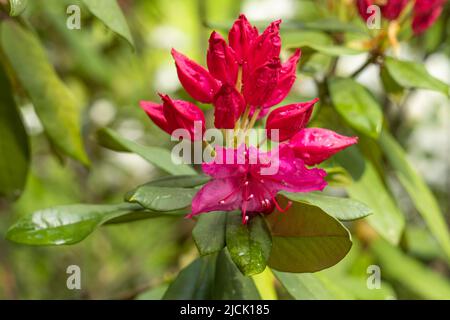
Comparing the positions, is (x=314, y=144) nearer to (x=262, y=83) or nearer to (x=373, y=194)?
(x=262, y=83)

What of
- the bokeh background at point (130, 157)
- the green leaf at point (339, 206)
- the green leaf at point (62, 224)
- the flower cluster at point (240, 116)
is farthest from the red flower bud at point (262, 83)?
the bokeh background at point (130, 157)

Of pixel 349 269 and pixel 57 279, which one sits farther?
pixel 57 279

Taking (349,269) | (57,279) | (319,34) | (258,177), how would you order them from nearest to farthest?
1. (258,177)
2. (319,34)
3. (349,269)
4. (57,279)

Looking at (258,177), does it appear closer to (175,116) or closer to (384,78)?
(175,116)

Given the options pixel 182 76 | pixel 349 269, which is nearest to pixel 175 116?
pixel 182 76

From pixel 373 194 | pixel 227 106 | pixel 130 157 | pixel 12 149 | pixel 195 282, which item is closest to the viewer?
pixel 227 106

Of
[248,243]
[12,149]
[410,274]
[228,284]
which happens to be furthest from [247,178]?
[410,274]

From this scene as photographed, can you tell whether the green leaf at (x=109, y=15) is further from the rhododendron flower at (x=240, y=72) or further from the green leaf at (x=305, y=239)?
the green leaf at (x=305, y=239)
